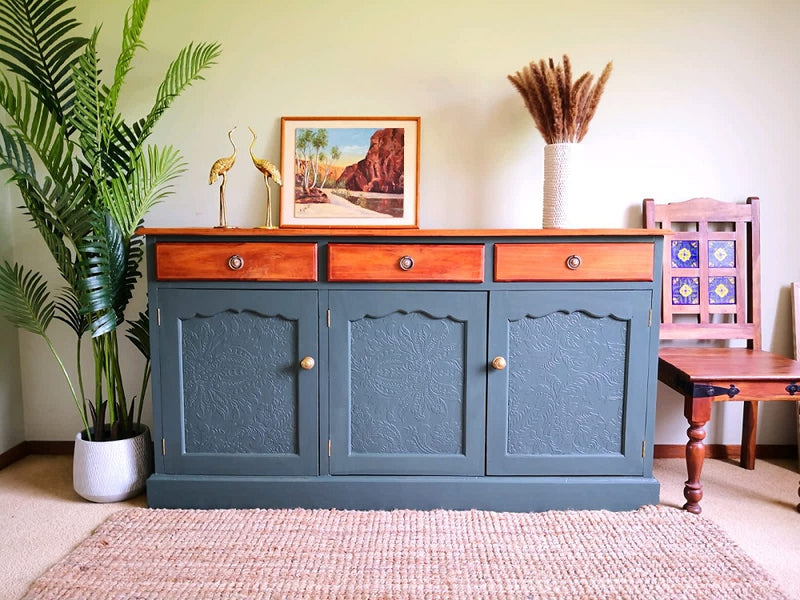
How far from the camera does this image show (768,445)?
7.86 feet

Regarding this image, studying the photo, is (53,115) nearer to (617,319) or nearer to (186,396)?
(186,396)

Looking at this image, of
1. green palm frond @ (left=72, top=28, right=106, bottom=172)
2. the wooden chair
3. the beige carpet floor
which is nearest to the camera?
the beige carpet floor

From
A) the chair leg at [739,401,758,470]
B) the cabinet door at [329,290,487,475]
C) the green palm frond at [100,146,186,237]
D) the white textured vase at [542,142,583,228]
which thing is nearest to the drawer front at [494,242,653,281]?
the cabinet door at [329,290,487,475]

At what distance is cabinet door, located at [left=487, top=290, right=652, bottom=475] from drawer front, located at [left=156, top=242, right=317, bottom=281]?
681 millimetres

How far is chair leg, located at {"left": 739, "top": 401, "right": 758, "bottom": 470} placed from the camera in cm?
222

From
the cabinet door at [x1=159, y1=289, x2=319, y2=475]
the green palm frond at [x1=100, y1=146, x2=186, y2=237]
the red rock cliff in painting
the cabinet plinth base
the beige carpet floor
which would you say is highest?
the red rock cliff in painting

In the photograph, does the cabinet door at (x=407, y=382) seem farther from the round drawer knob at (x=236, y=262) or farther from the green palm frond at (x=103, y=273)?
the green palm frond at (x=103, y=273)

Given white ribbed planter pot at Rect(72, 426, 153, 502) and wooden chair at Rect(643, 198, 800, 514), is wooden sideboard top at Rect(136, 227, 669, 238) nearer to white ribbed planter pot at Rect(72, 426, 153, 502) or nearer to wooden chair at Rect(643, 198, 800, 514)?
wooden chair at Rect(643, 198, 800, 514)

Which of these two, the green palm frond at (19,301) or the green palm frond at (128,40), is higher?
the green palm frond at (128,40)

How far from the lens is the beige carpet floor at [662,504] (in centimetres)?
161

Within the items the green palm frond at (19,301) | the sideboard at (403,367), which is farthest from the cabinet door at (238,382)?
the green palm frond at (19,301)

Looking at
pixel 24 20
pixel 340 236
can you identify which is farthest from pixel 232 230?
pixel 24 20

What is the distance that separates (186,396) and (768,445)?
2.50 meters

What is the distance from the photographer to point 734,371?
1.86 m
